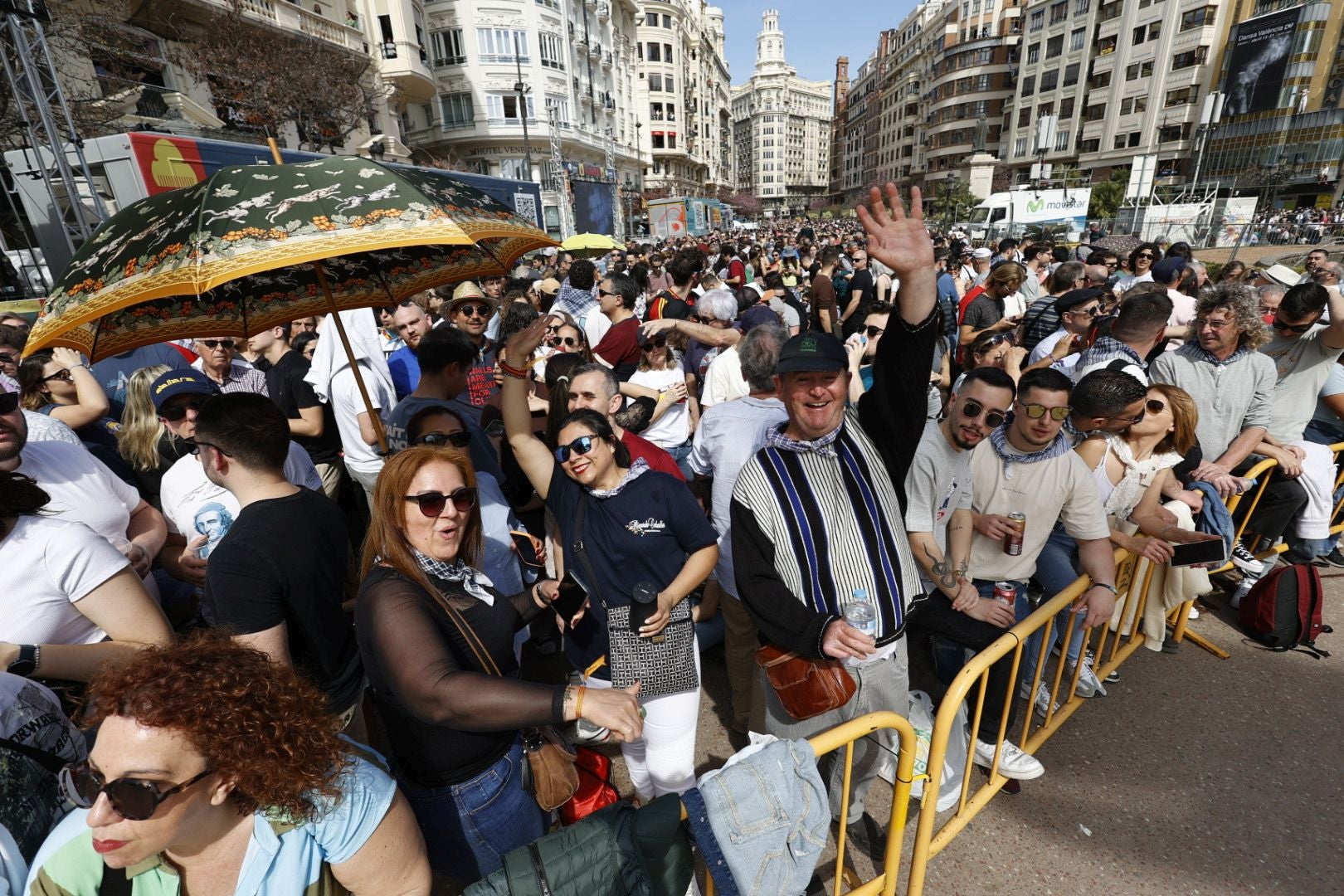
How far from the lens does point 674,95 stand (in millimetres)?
63219

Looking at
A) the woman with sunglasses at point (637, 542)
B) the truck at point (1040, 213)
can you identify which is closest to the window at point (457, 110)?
the truck at point (1040, 213)

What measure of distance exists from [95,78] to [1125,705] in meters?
25.3

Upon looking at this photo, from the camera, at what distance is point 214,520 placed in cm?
275

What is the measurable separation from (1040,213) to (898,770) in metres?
41.6

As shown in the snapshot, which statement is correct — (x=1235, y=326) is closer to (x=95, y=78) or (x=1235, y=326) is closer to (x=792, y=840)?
(x=792, y=840)

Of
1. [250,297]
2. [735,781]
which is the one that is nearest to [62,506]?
[250,297]

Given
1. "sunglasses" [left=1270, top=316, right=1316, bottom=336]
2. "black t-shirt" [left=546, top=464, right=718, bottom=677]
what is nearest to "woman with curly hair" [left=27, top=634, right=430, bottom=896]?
"black t-shirt" [left=546, top=464, right=718, bottom=677]

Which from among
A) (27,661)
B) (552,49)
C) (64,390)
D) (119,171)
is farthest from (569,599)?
(552,49)

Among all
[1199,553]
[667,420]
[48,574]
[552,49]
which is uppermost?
[552,49]

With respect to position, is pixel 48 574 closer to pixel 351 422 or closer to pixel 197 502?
pixel 197 502

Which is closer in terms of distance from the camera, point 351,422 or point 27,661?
point 27,661

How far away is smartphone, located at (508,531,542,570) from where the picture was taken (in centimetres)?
307

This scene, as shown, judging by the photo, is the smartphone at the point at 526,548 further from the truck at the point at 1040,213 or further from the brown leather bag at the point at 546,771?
the truck at the point at 1040,213

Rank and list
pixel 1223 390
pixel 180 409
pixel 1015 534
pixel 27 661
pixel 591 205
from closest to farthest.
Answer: pixel 27 661 < pixel 1015 534 < pixel 180 409 < pixel 1223 390 < pixel 591 205
